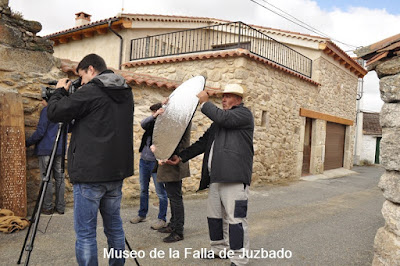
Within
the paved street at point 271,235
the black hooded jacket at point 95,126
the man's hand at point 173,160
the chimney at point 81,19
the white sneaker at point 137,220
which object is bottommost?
the paved street at point 271,235

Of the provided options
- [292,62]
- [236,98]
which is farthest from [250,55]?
[236,98]

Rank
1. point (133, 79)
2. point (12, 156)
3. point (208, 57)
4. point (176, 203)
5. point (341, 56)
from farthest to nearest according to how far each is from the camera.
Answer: point (341, 56), point (208, 57), point (133, 79), point (12, 156), point (176, 203)

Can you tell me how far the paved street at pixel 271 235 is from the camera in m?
3.14

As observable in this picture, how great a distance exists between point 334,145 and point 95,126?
40.5 feet

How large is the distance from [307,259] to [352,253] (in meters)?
0.65

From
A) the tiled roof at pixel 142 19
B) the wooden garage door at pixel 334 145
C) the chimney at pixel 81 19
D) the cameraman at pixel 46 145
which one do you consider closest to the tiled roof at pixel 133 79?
the cameraman at pixel 46 145

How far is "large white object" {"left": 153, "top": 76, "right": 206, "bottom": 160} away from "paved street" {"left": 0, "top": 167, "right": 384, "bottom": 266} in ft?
3.68

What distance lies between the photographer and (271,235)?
405 centimetres

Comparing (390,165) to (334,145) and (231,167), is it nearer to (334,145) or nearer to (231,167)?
(231,167)

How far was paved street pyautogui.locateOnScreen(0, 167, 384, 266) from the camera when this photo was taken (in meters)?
3.14

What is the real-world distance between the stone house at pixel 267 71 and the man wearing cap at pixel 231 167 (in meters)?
3.02

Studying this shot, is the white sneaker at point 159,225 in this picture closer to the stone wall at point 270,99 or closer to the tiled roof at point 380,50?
the stone wall at point 270,99

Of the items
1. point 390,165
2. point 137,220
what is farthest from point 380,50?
point 137,220

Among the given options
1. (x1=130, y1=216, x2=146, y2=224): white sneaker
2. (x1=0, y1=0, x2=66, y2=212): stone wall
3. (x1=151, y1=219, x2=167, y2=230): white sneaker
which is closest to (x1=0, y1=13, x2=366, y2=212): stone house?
(x1=0, y1=0, x2=66, y2=212): stone wall
